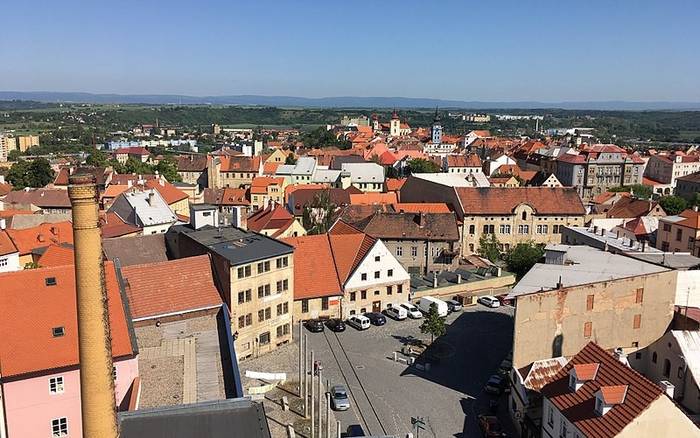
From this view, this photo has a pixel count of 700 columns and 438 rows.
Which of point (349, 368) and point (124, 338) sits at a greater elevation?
point (124, 338)

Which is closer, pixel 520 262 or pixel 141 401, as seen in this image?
pixel 141 401

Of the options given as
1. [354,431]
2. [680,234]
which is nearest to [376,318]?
[354,431]

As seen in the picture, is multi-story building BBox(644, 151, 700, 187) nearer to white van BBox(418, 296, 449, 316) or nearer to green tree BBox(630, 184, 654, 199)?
green tree BBox(630, 184, 654, 199)

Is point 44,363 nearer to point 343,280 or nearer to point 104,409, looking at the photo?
point 104,409

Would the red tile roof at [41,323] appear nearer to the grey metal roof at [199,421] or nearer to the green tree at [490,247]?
the grey metal roof at [199,421]

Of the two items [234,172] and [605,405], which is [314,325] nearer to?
[605,405]

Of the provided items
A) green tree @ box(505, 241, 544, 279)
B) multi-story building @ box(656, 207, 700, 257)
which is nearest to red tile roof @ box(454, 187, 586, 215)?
green tree @ box(505, 241, 544, 279)

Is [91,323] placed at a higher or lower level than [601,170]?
higher

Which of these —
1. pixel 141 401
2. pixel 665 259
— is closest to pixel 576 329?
pixel 665 259
